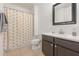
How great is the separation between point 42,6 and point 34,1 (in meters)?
0.14

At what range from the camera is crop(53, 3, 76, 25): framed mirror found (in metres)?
1.87

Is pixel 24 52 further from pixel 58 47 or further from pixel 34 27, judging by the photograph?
pixel 58 47

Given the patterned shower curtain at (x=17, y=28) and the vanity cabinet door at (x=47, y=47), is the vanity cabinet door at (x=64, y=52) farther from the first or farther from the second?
the patterned shower curtain at (x=17, y=28)

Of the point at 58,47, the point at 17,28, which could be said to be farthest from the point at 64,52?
the point at 17,28

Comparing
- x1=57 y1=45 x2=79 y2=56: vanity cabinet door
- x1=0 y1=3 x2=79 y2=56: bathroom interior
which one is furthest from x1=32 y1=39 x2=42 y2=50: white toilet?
x1=57 y1=45 x2=79 y2=56: vanity cabinet door

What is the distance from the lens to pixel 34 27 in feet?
6.19

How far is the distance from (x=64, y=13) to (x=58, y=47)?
0.52 metres

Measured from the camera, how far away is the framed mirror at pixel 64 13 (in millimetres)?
1873

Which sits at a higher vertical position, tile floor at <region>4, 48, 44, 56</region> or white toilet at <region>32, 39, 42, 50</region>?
white toilet at <region>32, 39, 42, 50</region>

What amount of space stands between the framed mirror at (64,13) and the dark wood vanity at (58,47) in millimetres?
286

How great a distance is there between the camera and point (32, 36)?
1908 millimetres

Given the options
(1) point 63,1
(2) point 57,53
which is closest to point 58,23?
(1) point 63,1

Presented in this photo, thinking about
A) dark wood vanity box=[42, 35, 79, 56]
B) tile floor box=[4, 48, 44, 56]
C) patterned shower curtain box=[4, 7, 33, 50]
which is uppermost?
patterned shower curtain box=[4, 7, 33, 50]

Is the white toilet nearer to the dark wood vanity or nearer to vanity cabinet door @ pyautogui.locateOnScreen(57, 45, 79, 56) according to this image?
the dark wood vanity
